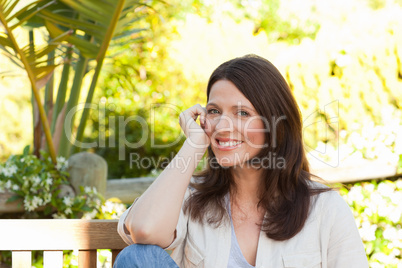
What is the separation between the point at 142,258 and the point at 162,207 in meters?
0.23

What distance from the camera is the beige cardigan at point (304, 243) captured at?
180 centimetres

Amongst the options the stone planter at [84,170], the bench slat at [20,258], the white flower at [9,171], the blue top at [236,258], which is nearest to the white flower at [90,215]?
the stone planter at [84,170]

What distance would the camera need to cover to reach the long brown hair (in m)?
1.91

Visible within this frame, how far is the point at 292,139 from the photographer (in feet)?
6.82

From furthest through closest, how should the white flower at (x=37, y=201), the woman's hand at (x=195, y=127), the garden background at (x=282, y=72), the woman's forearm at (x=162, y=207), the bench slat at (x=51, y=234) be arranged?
the garden background at (x=282, y=72) < the white flower at (x=37, y=201) < the woman's hand at (x=195, y=127) < the bench slat at (x=51, y=234) < the woman's forearm at (x=162, y=207)

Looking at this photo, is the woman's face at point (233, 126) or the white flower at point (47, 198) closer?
the woman's face at point (233, 126)

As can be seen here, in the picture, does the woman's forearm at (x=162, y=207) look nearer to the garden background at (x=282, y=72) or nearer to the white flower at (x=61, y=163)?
the garden background at (x=282, y=72)

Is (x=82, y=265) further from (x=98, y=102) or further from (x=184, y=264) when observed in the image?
(x=98, y=102)

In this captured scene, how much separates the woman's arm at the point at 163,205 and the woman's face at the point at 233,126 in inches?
4.3

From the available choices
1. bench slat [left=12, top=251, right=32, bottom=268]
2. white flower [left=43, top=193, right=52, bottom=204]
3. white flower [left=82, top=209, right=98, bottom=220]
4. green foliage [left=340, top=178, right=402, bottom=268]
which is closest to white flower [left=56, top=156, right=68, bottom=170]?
white flower [left=43, top=193, right=52, bottom=204]

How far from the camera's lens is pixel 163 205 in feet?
5.92

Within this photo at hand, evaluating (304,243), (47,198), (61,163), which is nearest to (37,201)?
(47,198)

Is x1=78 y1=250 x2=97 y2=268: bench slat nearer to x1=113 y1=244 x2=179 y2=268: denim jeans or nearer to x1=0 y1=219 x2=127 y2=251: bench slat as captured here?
x1=0 y1=219 x2=127 y2=251: bench slat

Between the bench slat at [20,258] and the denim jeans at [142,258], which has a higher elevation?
the denim jeans at [142,258]
